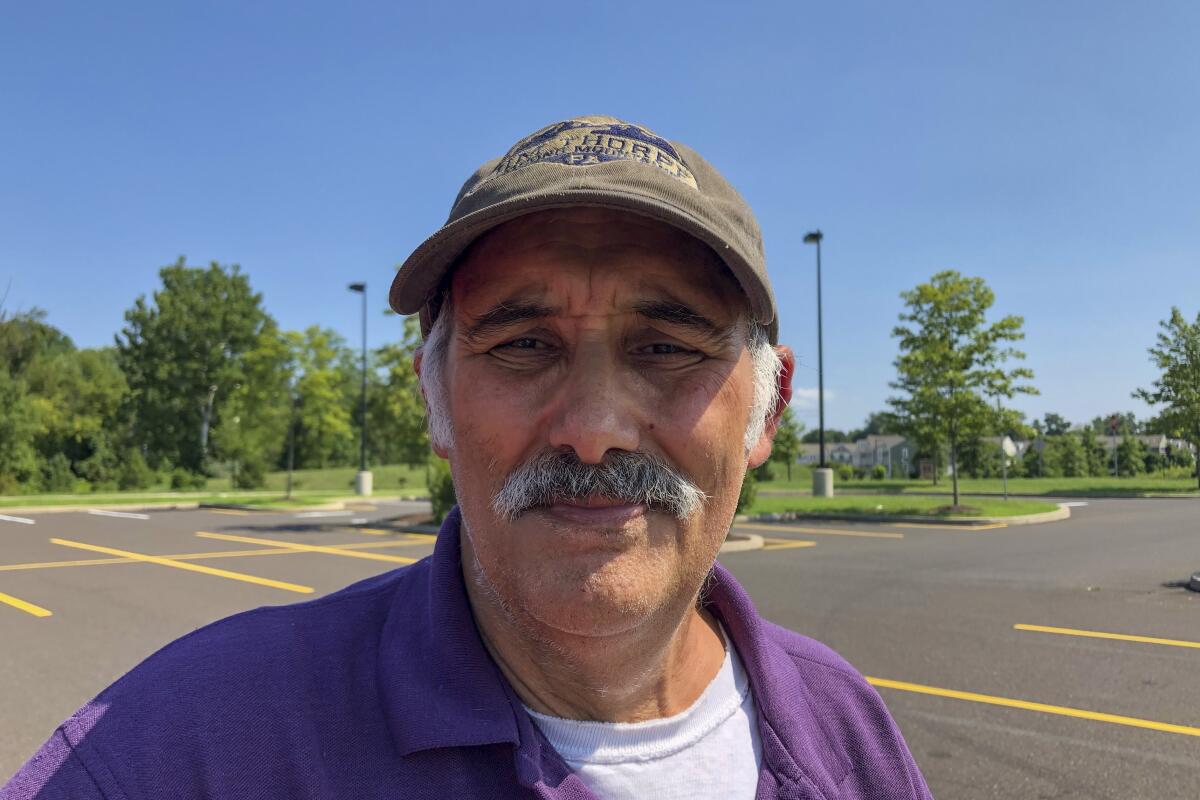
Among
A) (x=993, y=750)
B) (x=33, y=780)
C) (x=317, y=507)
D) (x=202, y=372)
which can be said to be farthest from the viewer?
(x=202, y=372)

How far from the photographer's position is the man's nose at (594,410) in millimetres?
1222

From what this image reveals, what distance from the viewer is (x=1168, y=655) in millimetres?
6480

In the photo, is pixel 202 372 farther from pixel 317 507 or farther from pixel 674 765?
pixel 674 765

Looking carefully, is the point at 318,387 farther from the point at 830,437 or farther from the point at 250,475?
the point at 830,437

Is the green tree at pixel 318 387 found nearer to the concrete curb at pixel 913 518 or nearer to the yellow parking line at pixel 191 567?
the yellow parking line at pixel 191 567

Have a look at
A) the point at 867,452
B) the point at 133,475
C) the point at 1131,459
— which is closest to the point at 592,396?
the point at 133,475

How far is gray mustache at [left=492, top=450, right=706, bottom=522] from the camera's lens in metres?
1.21

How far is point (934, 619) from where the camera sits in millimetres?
7762

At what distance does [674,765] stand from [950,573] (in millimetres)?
10469

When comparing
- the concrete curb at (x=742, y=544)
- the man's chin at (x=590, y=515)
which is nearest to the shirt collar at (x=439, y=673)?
the man's chin at (x=590, y=515)

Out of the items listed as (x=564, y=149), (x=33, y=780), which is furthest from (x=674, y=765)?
(x=564, y=149)

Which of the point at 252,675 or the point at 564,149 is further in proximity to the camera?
the point at 564,149

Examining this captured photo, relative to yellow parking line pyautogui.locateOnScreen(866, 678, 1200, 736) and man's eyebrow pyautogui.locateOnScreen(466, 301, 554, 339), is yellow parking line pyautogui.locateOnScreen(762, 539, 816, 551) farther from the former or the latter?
man's eyebrow pyautogui.locateOnScreen(466, 301, 554, 339)

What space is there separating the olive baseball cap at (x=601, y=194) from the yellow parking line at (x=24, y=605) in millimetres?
9032
